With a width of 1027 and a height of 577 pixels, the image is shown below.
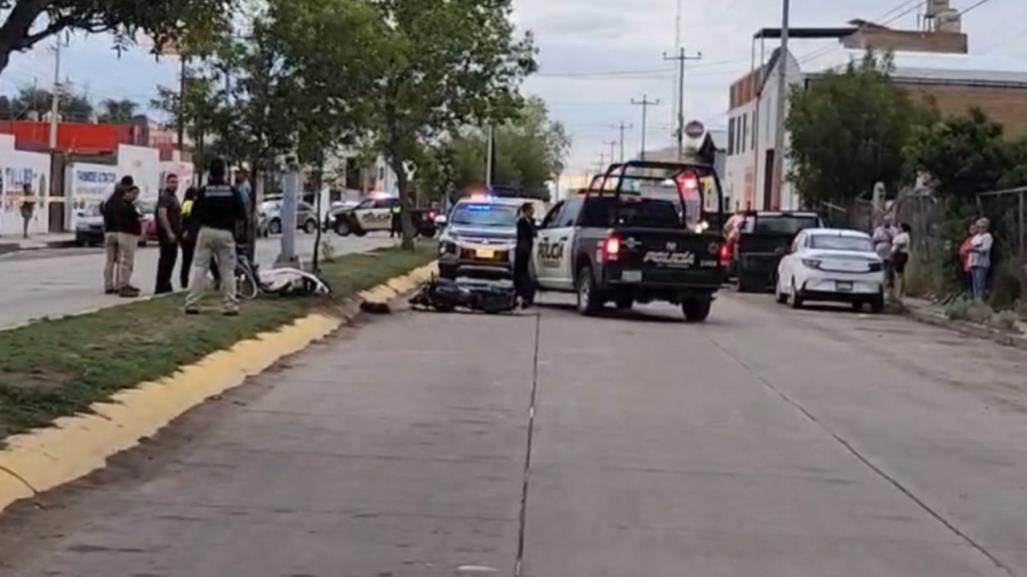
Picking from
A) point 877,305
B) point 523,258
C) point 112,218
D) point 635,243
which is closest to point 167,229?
point 112,218

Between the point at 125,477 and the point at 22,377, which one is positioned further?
the point at 22,377

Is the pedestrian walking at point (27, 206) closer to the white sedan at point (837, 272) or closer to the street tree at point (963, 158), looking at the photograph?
the white sedan at point (837, 272)

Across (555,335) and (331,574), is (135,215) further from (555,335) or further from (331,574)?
(331,574)

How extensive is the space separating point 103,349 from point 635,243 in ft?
39.0

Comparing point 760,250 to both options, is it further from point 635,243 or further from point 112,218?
point 112,218

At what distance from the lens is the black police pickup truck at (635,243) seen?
83.7 ft

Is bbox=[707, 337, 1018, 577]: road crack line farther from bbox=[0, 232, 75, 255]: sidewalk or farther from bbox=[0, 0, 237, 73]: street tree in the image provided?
bbox=[0, 232, 75, 255]: sidewalk

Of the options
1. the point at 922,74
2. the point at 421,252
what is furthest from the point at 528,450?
the point at 922,74

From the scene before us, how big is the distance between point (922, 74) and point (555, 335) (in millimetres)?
41268

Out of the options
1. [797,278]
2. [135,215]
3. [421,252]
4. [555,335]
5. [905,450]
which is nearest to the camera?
[905,450]

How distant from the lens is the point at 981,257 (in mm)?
30141

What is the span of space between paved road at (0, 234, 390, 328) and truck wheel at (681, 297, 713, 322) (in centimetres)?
833

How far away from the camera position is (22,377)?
41.4 feet

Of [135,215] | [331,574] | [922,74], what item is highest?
[922,74]
